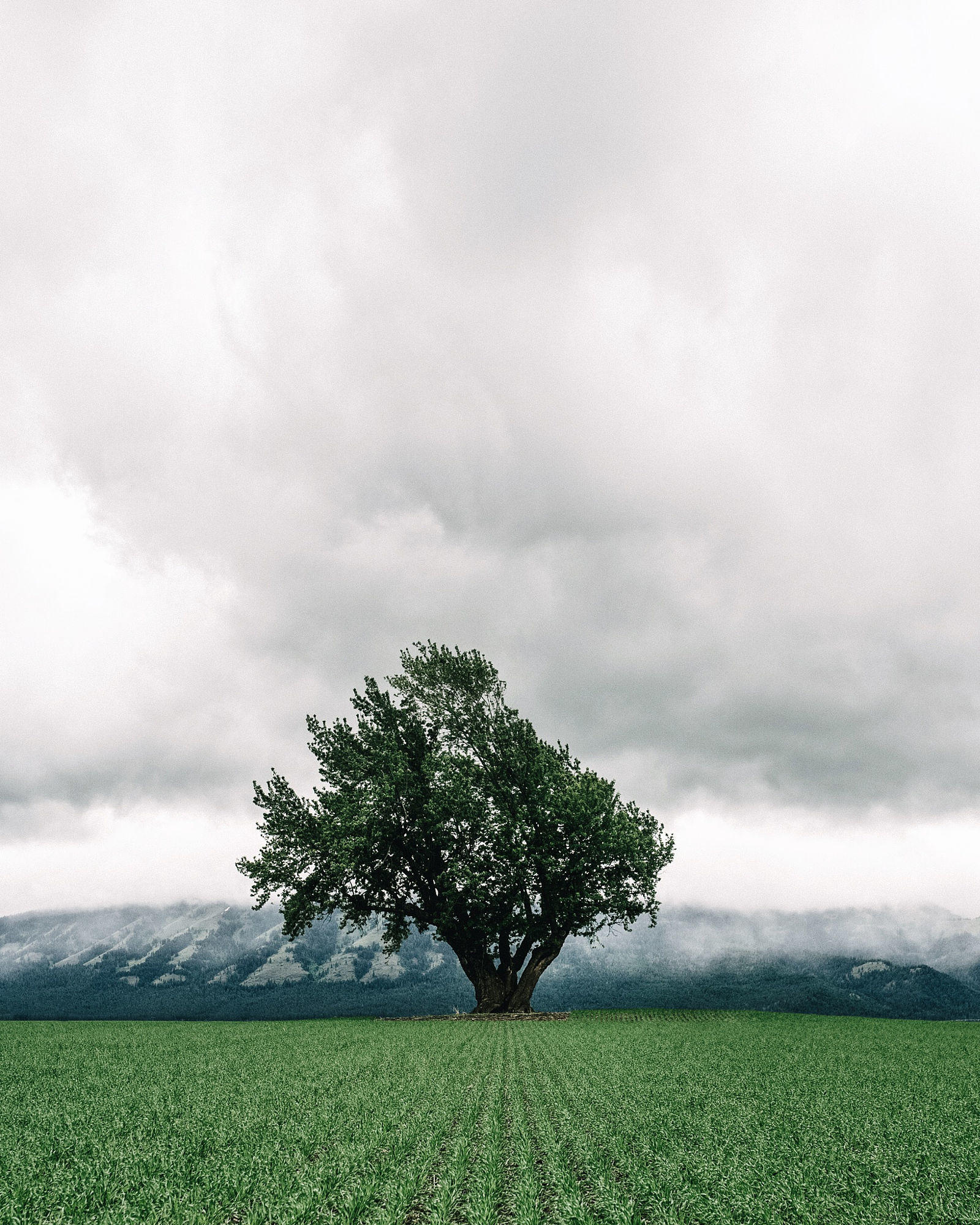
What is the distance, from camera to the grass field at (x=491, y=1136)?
9.16 meters

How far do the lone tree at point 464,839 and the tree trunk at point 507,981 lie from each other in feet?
0.32

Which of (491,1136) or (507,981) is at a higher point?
(507,981)

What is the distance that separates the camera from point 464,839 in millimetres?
47719

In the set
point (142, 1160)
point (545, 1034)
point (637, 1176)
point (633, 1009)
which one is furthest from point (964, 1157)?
point (633, 1009)

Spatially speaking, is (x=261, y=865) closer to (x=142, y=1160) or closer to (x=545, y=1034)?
(x=545, y=1034)

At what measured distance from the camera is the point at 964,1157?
444 inches

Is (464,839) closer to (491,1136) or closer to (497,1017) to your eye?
(497,1017)

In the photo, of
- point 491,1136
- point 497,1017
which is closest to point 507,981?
point 497,1017

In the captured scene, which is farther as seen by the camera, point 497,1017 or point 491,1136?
point 497,1017

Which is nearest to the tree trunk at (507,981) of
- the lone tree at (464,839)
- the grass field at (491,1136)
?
the lone tree at (464,839)

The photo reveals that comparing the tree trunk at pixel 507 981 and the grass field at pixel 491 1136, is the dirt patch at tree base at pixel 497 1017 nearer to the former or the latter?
the tree trunk at pixel 507 981

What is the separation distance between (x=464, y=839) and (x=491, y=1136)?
35.7 metres

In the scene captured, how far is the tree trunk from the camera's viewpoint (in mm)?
48625

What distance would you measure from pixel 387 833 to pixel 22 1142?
115 feet
